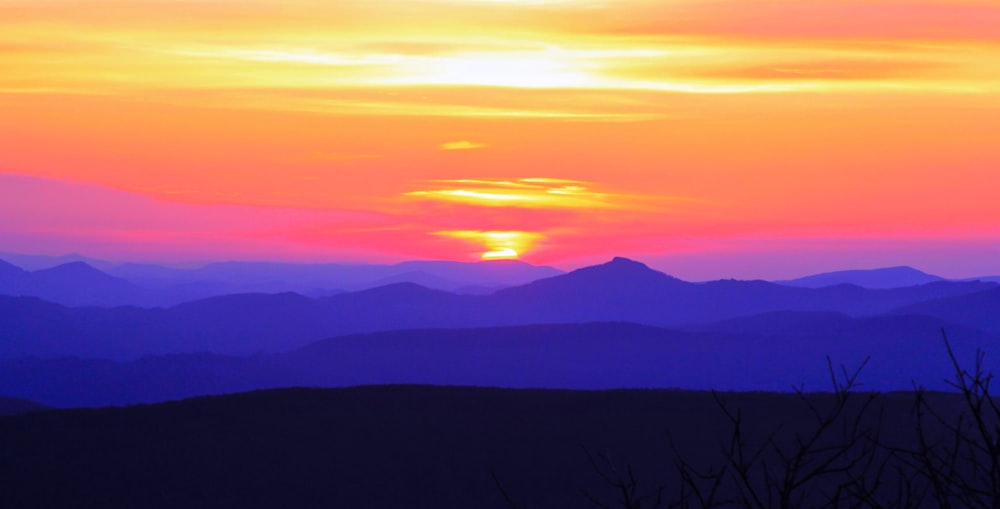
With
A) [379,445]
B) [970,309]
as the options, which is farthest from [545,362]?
[379,445]

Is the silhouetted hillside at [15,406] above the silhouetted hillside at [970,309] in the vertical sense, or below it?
below

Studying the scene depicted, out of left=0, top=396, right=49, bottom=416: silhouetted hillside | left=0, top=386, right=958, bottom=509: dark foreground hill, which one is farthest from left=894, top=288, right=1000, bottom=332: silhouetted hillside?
left=0, top=386, right=958, bottom=509: dark foreground hill

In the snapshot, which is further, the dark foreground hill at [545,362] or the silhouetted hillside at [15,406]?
the dark foreground hill at [545,362]

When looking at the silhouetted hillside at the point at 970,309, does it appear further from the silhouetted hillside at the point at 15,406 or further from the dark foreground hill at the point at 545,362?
the silhouetted hillside at the point at 15,406

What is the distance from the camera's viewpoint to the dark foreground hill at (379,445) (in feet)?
76.1

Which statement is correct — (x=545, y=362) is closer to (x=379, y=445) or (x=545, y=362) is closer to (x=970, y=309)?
(x=970, y=309)

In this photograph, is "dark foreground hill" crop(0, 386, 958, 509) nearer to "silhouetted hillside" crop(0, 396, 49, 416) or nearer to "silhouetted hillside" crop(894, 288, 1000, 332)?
"silhouetted hillside" crop(0, 396, 49, 416)

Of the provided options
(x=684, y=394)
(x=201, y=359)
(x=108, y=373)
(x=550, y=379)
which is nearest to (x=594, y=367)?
(x=550, y=379)

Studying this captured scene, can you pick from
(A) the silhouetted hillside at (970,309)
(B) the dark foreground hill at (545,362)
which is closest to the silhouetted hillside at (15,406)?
(B) the dark foreground hill at (545,362)

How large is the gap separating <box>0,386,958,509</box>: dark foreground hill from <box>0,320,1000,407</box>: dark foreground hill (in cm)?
8200

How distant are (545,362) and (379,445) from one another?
9839cm

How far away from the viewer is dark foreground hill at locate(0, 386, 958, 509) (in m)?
23.2

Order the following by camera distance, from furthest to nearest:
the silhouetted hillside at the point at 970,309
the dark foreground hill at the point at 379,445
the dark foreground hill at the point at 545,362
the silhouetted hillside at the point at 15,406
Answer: the silhouetted hillside at the point at 970,309
the dark foreground hill at the point at 545,362
the silhouetted hillside at the point at 15,406
the dark foreground hill at the point at 379,445

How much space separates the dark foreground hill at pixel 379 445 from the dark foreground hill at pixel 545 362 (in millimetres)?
81996
